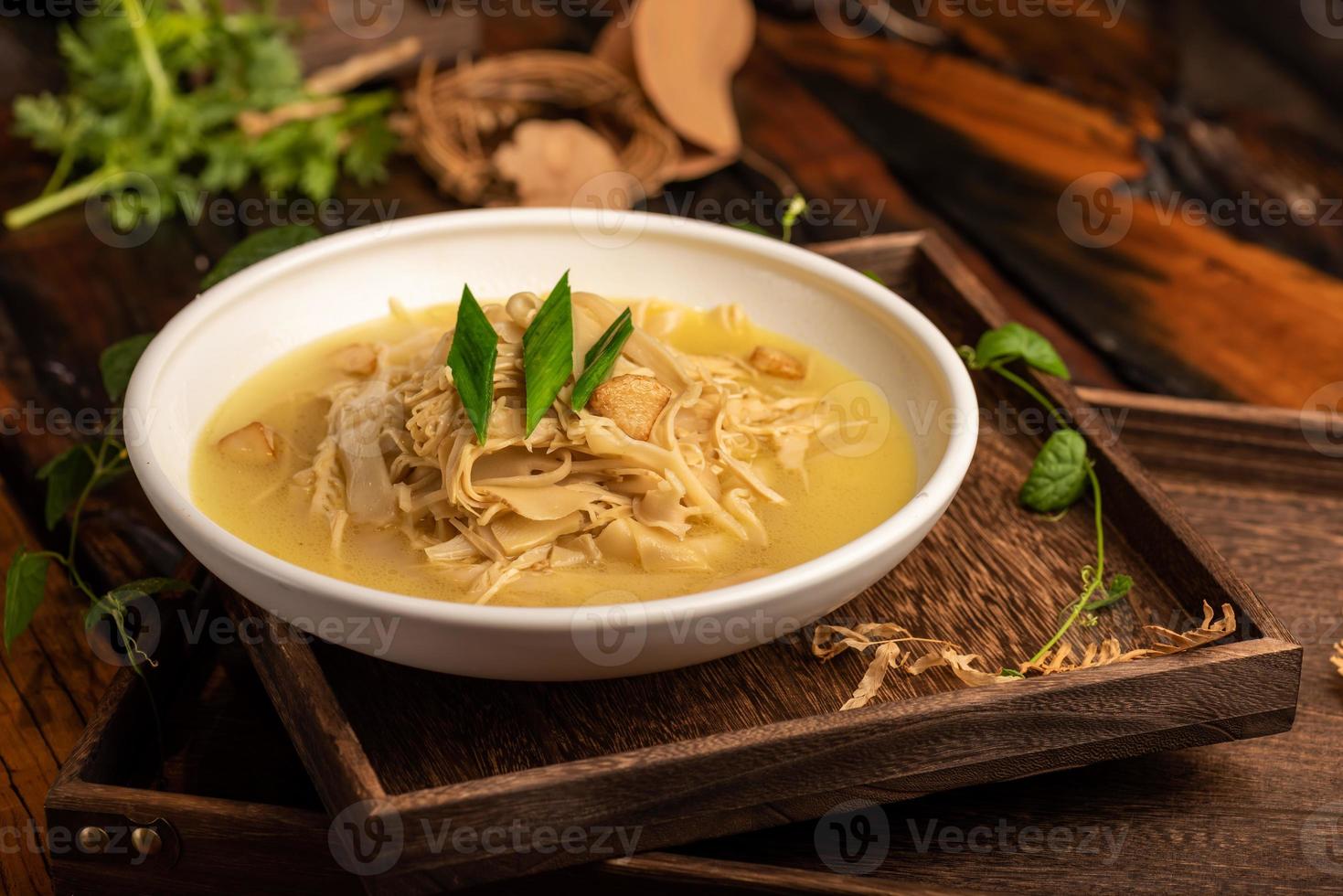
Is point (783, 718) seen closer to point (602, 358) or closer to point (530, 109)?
point (602, 358)

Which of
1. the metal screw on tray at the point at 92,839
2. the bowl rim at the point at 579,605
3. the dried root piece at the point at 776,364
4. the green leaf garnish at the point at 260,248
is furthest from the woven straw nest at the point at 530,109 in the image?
the metal screw on tray at the point at 92,839

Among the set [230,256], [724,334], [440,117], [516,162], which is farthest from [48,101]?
[724,334]

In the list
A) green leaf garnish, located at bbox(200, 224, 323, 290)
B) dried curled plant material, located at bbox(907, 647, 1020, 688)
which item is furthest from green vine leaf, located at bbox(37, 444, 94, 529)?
dried curled plant material, located at bbox(907, 647, 1020, 688)

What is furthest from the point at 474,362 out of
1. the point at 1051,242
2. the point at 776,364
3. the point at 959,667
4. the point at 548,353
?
the point at 1051,242

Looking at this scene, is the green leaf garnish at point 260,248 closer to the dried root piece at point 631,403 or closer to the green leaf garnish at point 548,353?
the green leaf garnish at point 548,353

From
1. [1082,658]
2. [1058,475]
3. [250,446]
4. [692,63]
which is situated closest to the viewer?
[1082,658]

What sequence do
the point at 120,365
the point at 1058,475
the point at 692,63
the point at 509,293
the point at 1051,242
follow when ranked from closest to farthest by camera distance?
the point at 1058,475
the point at 120,365
the point at 509,293
the point at 1051,242
the point at 692,63
